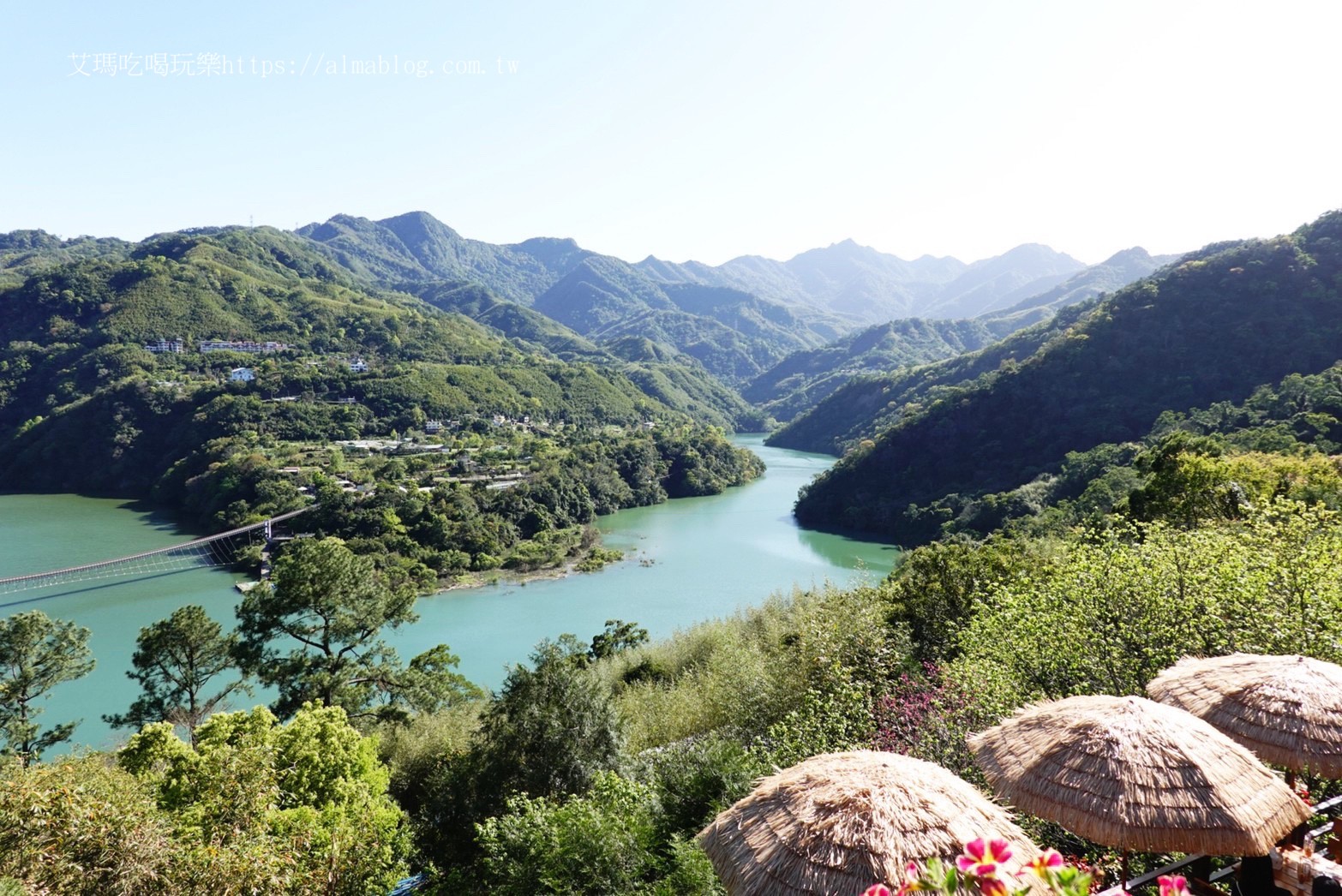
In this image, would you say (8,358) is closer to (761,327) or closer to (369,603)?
(369,603)

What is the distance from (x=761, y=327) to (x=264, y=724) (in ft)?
634

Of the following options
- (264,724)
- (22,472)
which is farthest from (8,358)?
(264,724)

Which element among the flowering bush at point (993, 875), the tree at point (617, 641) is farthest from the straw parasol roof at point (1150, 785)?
the tree at point (617, 641)

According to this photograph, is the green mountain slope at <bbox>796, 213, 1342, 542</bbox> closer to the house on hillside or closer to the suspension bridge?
the suspension bridge

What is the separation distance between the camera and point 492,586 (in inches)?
1237

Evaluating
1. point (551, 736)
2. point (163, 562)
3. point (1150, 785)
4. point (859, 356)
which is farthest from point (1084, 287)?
point (1150, 785)

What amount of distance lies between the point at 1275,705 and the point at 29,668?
694 inches

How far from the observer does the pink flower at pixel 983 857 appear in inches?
52.8

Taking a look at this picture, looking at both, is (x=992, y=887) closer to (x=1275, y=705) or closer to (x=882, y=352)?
(x=1275, y=705)

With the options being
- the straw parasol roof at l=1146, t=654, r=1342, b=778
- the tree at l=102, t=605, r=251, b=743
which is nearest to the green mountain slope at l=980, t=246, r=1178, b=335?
the tree at l=102, t=605, r=251, b=743

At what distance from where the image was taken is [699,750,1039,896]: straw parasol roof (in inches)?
107

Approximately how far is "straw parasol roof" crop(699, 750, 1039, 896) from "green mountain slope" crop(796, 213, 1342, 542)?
35.9 m

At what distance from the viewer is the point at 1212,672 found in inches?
165

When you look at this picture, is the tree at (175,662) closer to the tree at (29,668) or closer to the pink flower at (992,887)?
the tree at (29,668)
